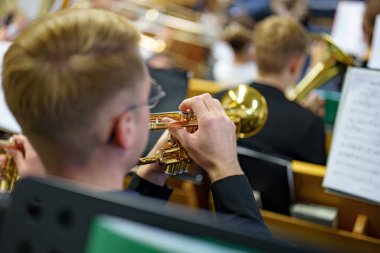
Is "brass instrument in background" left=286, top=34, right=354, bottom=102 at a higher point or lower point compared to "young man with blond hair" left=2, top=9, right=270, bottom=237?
higher

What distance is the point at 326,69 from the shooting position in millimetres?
2830

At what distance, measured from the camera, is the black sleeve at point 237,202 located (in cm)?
131

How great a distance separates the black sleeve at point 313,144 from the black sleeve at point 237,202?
1150mm

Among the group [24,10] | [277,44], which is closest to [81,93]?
[277,44]

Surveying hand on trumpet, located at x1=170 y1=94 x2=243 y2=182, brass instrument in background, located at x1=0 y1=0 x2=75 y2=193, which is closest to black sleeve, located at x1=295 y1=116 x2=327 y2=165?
hand on trumpet, located at x1=170 y1=94 x2=243 y2=182

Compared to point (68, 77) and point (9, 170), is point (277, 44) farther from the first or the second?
point (68, 77)

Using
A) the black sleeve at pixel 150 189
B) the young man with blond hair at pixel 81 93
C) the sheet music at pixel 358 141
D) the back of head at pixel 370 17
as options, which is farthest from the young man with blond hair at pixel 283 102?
the young man with blond hair at pixel 81 93

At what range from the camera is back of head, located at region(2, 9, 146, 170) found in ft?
3.30

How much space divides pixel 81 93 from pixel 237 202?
0.50 metres

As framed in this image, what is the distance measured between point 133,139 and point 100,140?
0.06 m

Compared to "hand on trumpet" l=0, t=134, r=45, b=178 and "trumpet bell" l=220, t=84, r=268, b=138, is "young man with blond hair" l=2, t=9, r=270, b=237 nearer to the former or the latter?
"hand on trumpet" l=0, t=134, r=45, b=178

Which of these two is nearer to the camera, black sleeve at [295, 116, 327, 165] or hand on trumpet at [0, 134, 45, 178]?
hand on trumpet at [0, 134, 45, 178]

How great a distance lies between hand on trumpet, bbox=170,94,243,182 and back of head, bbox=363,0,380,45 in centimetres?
155

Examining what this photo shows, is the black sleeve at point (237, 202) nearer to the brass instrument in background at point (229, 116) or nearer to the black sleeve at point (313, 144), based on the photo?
the brass instrument in background at point (229, 116)
